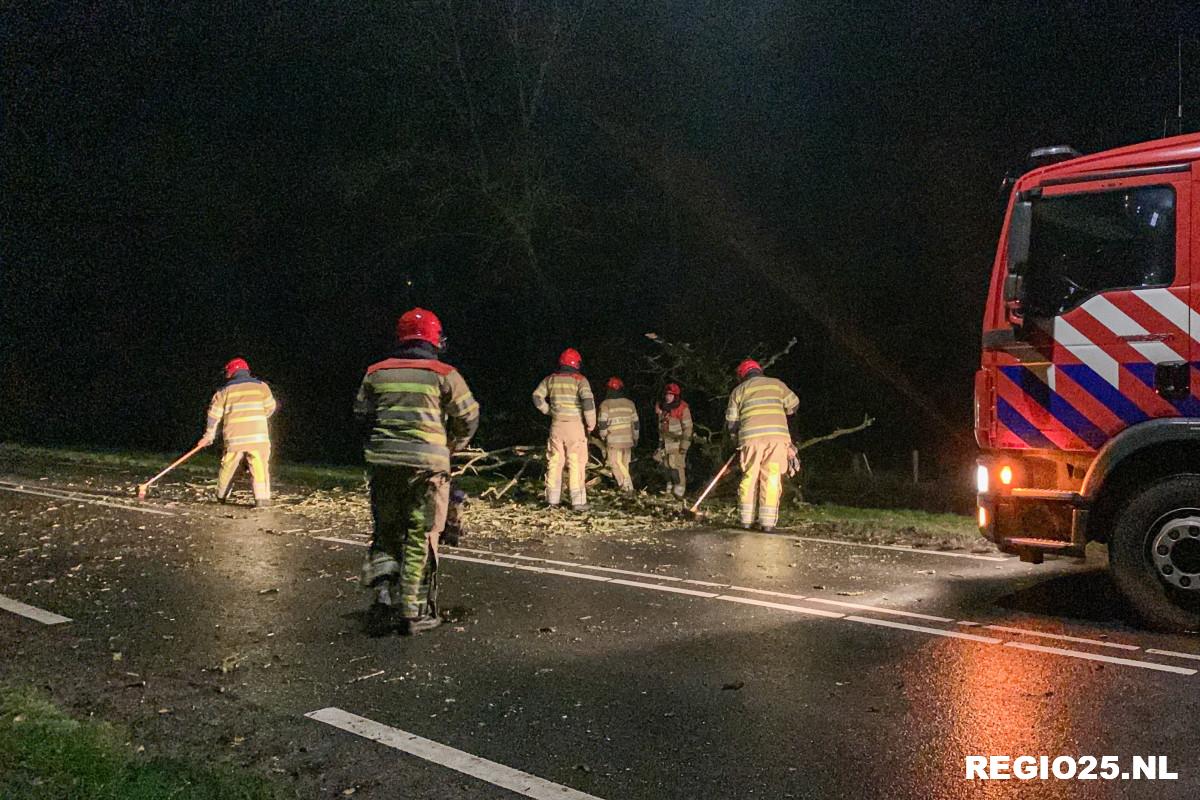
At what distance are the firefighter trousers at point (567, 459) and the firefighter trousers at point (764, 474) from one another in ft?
7.77

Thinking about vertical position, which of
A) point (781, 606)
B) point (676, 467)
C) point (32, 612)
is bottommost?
point (32, 612)

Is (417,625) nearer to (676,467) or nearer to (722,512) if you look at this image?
(722,512)

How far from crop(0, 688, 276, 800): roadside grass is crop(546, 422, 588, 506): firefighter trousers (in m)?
7.82

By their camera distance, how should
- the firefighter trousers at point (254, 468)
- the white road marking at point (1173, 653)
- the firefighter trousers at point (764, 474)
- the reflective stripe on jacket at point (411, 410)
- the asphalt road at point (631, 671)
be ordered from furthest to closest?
the firefighter trousers at point (254, 468) < the firefighter trousers at point (764, 474) < the reflective stripe on jacket at point (411, 410) < the white road marking at point (1173, 653) < the asphalt road at point (631, 671)

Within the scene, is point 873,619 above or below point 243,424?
below

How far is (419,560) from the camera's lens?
19.4ft

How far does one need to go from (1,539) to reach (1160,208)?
10290 mm

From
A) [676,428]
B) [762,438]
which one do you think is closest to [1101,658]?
[762,438]

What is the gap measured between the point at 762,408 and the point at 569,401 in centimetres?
278

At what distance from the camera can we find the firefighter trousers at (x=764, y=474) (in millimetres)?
10141

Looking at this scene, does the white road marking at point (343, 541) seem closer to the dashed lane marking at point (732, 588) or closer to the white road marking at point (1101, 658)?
the dashed lane marking at point (732, 588)

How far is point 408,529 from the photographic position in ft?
19.5

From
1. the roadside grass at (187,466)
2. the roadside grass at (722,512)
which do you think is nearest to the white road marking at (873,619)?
the roadside grass at (722,512)

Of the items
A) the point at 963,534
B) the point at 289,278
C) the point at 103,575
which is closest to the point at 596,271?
the point at 289,278
